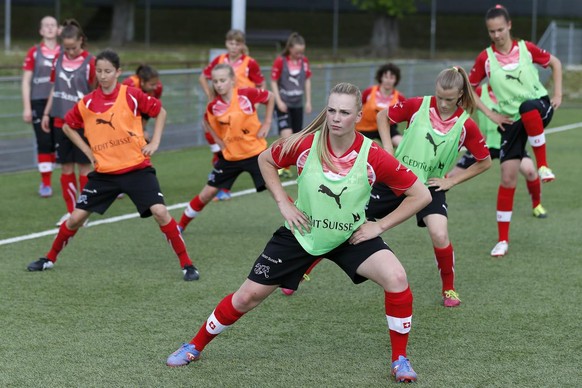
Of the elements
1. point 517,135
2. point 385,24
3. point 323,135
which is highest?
point 385,24

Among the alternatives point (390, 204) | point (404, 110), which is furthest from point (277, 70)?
point (390, 204)

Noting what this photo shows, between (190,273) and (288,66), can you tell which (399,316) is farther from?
(288,66)

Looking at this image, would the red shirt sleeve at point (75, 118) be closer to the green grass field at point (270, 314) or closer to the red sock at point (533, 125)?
the green grass field at point (270, 314)

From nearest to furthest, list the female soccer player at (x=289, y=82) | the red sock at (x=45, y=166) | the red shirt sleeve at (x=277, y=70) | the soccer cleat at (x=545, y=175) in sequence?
the soccer cleat at (x=545, y=175), the red sock at (x=45, y=166), the red shirt sleeve at (x=277, y=70), the female soccer player at (x=289, y=82)

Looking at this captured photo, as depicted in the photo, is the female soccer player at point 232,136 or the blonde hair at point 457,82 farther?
the female soccer player at point 232,136

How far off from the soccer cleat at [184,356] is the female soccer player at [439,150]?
183 cm

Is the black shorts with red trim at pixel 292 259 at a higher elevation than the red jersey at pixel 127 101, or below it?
below

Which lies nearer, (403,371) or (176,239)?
(403,371)

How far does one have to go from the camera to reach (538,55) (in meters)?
9.05

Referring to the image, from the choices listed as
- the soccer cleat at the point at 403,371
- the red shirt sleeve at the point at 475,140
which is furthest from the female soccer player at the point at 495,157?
the soccer cleat at the point at 403,371

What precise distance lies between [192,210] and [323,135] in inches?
172

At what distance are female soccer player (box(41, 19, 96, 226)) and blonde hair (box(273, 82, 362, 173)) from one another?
5.04 meters

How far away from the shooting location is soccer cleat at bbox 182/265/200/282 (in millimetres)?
7773

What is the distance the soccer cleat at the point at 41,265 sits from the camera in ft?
26.2
